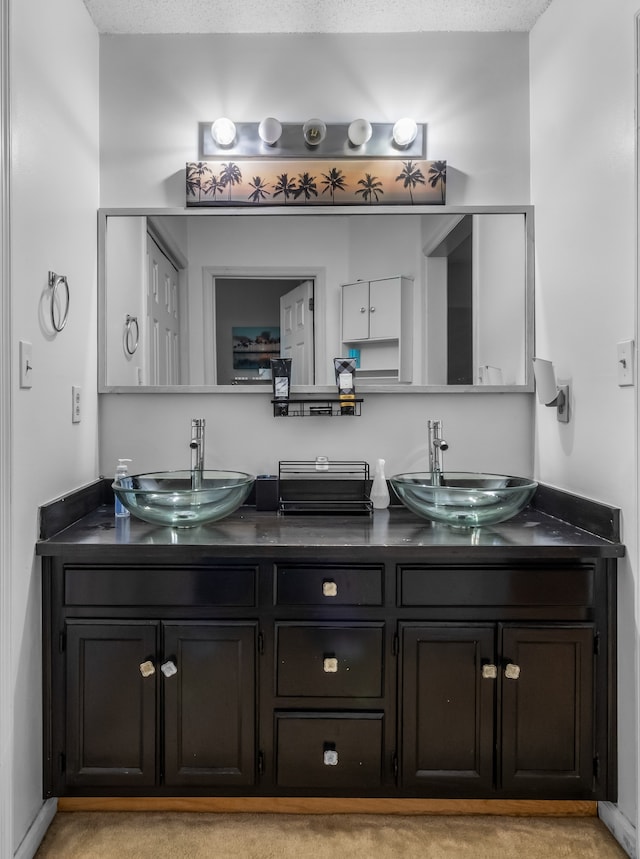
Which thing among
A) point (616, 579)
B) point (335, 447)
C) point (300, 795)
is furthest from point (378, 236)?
point (300, 795)

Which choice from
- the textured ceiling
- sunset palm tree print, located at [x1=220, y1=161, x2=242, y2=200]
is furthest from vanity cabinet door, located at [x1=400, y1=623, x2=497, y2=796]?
the textured ceiling

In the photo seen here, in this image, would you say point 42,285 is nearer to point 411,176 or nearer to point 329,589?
point 329,589

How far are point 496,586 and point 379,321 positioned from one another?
1055 mm

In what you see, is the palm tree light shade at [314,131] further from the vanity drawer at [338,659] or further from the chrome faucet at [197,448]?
the vanity drawer at [338,659]

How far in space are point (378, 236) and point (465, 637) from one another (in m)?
1.47

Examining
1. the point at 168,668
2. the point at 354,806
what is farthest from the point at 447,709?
the point at 168,668

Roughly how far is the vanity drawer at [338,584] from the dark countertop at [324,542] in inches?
2.0

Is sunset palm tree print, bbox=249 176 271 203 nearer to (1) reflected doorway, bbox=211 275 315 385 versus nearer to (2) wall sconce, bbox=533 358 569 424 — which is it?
(1) reflected doorway, bbox=211 275 315 385

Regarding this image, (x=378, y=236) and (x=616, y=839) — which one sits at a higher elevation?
(x=378, y=236)

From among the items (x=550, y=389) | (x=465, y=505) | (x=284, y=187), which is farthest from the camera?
(x=284, y=187)

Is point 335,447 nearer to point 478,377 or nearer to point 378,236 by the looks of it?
point 478,377

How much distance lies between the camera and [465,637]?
1.62 meters

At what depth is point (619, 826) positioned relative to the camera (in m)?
1.59

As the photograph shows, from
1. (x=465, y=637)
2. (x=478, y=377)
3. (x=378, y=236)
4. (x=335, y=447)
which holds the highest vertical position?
(x=378, y=236)
